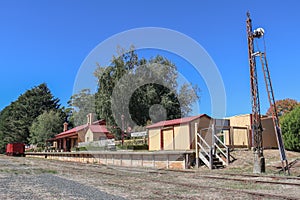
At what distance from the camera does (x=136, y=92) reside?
1430 inches

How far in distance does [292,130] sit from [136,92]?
2082 cm

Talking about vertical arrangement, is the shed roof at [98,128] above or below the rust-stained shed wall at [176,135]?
above

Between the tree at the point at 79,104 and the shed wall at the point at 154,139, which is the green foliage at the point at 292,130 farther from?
the tree at the point at 79,104

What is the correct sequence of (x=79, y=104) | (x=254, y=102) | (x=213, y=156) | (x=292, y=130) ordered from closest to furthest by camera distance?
(x=254, y=102) < (x=213, y=156) < (x=292, y=130) < (x=79, y=104)

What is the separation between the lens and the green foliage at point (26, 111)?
233 ft

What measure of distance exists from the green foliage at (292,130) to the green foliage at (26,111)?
64.0 m

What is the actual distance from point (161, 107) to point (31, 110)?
163 ft

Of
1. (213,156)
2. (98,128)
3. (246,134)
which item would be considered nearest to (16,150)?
(98,128)

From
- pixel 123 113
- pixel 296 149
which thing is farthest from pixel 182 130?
pixel 123 113

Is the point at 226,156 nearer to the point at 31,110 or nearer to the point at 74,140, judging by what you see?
the point at 74,140

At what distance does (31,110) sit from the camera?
249ft

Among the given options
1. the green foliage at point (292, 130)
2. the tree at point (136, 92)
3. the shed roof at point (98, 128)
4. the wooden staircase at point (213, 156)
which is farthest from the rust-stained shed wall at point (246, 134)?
the shed roof at point (98, 128)

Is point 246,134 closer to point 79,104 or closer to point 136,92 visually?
point 136,92

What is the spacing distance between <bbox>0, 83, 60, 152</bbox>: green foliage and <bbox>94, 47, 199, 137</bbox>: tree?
41.1 metres
